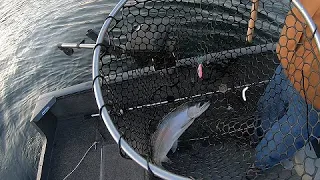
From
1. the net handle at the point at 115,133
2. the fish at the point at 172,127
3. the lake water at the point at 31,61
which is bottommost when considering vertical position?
the lake water at the point at 31,61

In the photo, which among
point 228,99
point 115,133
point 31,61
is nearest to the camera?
point 115,133

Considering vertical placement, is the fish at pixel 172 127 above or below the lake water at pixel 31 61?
above

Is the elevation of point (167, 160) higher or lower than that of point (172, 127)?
lower

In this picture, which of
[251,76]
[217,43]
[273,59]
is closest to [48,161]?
[251,76]

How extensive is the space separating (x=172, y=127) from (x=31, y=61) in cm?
486

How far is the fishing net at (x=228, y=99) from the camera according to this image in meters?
2.81

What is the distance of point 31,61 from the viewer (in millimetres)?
7098

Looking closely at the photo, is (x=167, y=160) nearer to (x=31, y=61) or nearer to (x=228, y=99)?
(x=228, y=99)

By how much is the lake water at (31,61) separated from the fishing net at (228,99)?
2.39 metres

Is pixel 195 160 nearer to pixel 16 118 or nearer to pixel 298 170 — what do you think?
pixel 298 170

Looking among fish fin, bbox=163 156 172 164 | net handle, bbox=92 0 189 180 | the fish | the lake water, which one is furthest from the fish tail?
the lake water

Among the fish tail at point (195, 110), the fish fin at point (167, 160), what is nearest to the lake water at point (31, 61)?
the fish fin at point (167, 160)

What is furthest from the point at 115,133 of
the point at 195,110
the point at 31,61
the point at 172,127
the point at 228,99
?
the point at 31,61

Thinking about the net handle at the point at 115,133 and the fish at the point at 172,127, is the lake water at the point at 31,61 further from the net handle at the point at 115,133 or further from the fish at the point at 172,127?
the net handle at the point at 115,133
